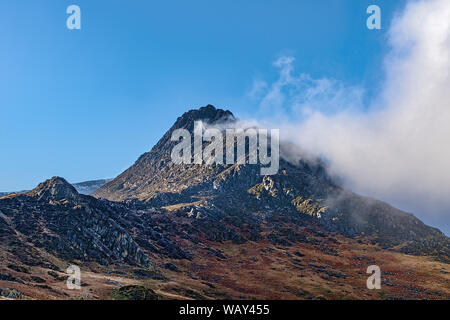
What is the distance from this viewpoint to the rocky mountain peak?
12431cm

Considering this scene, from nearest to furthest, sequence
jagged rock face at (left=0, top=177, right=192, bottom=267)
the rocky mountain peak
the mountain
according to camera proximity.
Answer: the mountain → jagged rock face at (left=0, top=177, right=192, bottom=267) → the rocky mountain peak

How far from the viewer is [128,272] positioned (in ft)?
284

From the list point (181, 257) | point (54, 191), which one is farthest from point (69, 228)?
point (181, 257)

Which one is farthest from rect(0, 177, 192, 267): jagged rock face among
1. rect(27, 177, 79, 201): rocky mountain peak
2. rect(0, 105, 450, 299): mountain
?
rect(0, 105, 450, 299): mountain

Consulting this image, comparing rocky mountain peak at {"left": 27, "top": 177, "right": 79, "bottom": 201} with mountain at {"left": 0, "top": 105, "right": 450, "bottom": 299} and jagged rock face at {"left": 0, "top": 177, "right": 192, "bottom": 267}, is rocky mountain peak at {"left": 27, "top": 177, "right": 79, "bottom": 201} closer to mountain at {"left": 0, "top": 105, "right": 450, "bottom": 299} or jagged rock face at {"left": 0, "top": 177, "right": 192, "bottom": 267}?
A: jagged rock face at {"left": 0, "top": 177, "right": 192, "bottom": 267}

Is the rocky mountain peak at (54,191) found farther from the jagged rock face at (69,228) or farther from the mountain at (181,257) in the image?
the mountain at (181,257)

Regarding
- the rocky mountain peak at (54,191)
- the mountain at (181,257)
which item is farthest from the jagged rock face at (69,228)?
the mountain at (181,257)

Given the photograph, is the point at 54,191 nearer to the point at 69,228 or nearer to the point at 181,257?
the point at 69,228

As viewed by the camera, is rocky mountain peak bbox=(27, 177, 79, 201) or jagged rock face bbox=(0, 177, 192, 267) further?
rocky mountain peak bbox=(27, 177, 79, 201)

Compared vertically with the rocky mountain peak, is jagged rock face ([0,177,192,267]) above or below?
below

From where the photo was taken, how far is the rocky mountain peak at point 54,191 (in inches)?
4894

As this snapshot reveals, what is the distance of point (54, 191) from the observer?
12650 centimetres
